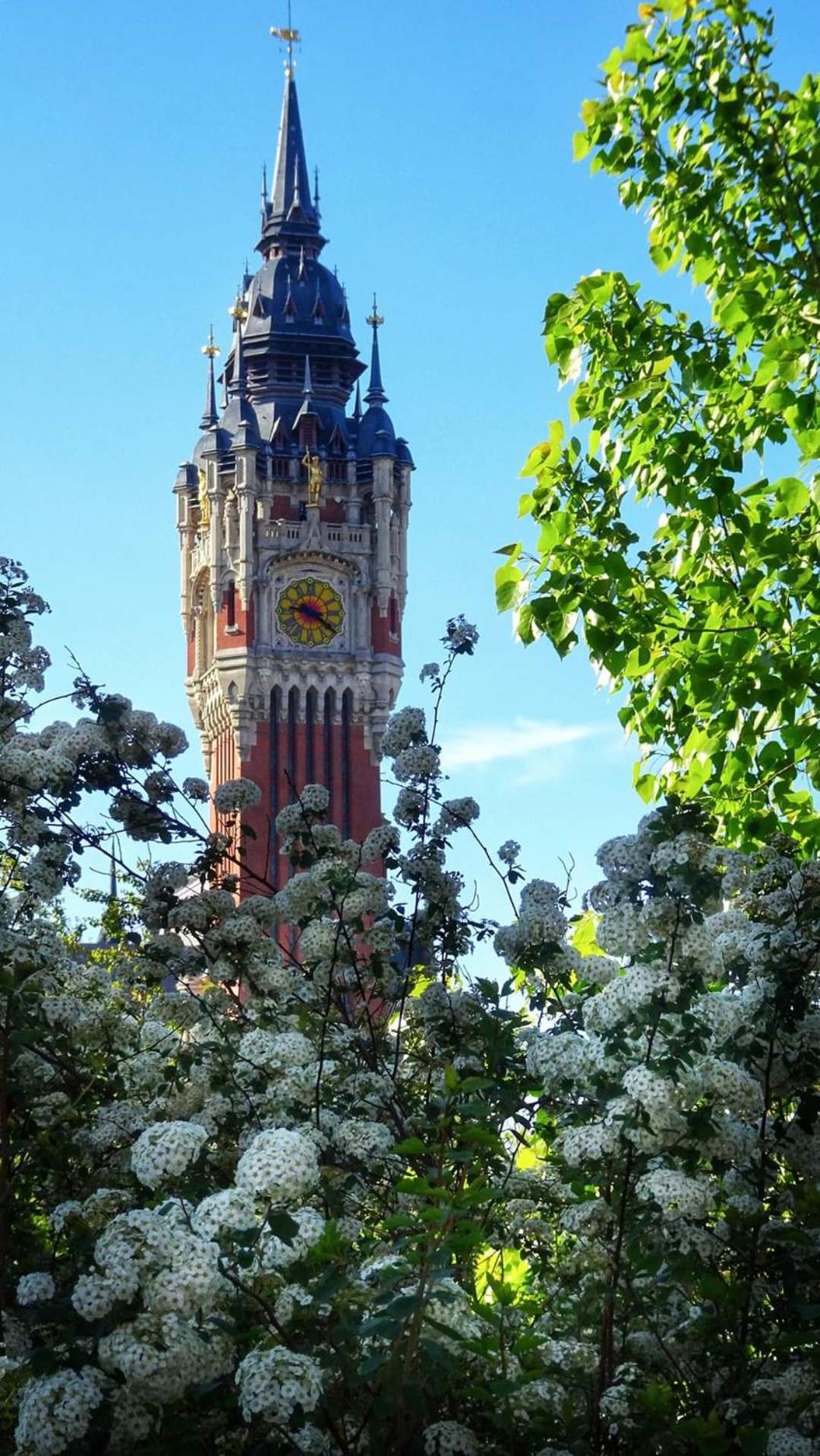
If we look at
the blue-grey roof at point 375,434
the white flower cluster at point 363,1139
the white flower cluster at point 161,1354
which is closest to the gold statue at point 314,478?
the blue-grey roof at point 375,434

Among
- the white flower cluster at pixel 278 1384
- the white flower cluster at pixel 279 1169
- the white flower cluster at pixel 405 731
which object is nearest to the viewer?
the white flower cluster at pixel 278 1384

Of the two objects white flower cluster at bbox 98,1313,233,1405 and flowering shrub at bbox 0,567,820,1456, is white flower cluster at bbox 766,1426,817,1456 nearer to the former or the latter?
flowering shrub at bbox 0,567,820,1456

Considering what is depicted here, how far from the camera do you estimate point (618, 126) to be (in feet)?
27.4

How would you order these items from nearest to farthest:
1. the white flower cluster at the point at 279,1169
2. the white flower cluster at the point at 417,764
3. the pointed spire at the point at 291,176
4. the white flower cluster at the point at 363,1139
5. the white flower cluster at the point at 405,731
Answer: the white flower cluster at the point at 279,1169 < the white flower cluster at the point at 363,1139 < the white flower cluster at the point at 417,764 < the white flower cluster at the point at 405,731 < the pointed spire at the point at 291,176

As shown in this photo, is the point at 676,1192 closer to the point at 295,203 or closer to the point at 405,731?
the point at 405,731

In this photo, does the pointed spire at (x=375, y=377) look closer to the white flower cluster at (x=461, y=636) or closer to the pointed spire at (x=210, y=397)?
the pointed spire at (x=210, y=397)

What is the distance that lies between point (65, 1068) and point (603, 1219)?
6.31 ft

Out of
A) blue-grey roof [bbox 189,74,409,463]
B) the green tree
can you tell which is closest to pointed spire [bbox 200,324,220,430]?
blue-grey roof [bbox 189,74,409,463]

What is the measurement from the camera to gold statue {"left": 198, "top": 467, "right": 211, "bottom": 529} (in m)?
81.4

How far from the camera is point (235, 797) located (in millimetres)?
7547

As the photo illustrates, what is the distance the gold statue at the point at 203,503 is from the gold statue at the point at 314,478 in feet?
13.3

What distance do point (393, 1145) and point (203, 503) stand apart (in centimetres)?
7776

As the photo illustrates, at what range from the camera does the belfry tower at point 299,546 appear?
80.4m

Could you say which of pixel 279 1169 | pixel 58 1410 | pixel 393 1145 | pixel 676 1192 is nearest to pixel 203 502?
pixel 393 1145
